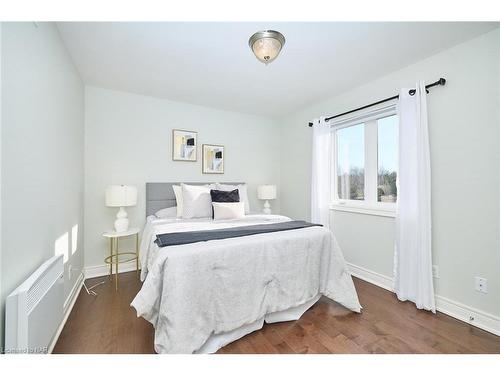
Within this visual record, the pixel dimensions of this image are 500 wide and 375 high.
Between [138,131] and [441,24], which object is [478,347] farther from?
[138,131]

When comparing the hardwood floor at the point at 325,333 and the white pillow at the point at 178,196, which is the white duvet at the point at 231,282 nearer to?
the hardwood floor at the point at 325,333

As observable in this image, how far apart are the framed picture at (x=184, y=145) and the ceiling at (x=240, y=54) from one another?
557 mm

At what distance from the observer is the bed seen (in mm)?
1441

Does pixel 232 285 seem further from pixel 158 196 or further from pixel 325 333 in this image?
pixel 158 196

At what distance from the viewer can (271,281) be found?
6.00 ft

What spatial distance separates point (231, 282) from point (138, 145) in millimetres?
2428

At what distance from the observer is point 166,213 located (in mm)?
3014

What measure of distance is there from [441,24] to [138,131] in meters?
3.39

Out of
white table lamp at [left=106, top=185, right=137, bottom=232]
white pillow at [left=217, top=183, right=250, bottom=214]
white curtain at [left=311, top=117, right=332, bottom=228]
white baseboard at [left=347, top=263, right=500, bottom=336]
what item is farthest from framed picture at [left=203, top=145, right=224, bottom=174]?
white baseboard at [left=347, top=263, right=500, bottom=336]

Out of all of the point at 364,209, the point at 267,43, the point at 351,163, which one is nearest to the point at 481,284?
the point at 364,209

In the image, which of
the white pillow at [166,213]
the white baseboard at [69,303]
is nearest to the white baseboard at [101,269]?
the white baseboard at [69,303]

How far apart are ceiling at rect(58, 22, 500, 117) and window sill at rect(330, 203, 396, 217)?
4.71 feet

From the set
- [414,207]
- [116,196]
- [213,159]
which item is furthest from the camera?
[213,159]
